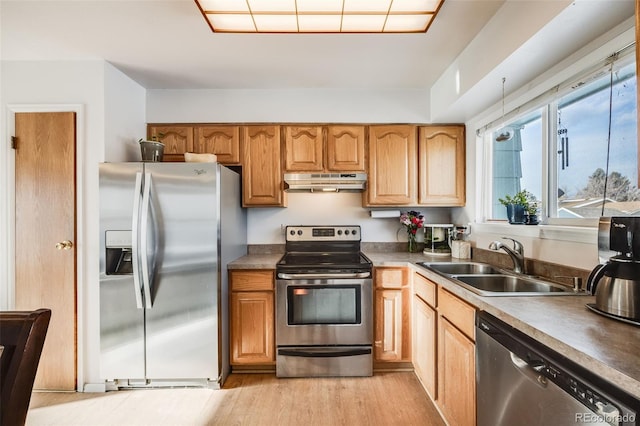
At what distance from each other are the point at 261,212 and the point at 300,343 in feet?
4.34

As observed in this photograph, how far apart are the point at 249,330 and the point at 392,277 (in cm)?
123

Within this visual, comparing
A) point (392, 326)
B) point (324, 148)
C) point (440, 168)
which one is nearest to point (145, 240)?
point (324, 148)

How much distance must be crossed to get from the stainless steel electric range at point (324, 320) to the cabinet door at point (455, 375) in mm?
666

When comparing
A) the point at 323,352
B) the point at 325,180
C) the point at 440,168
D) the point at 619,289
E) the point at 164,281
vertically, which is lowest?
the point at 323,352

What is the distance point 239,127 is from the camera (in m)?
2.89

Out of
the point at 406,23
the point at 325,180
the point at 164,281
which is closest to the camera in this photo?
the point at 406,23

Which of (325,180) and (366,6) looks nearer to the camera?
(366,6)

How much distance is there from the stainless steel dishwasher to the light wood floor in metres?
0.82

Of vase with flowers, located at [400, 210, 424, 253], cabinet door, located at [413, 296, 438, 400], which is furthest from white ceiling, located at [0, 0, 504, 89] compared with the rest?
cabinet door, located at [413, 296, 438, 400]

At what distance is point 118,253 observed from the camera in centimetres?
233

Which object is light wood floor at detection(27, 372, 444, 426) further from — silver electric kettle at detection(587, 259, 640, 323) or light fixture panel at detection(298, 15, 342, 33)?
light fixture panel at detection(298, 15, 342, 33)

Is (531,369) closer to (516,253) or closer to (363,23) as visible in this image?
(516,253)

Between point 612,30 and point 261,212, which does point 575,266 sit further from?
point 261,212

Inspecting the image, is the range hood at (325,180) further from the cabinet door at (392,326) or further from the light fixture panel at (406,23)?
the light fixture panel at (406,23)
